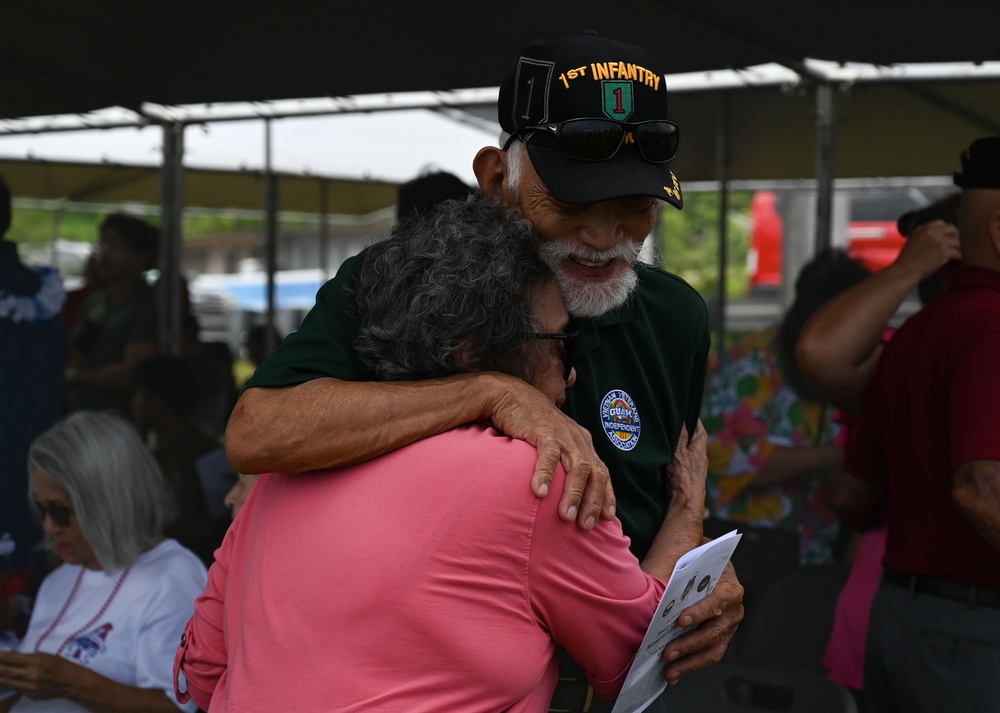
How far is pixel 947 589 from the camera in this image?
237cm

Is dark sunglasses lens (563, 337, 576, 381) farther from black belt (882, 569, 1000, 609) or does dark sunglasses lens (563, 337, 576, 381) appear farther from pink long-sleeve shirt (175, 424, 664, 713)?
black belt (882, 569, 1000, 609)

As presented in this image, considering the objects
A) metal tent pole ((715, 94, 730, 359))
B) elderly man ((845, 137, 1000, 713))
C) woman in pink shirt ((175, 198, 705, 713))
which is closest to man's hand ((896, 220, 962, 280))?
elderly man ((845, 137, 1000, 713))

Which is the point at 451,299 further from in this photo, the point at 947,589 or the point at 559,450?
the point at 947,589

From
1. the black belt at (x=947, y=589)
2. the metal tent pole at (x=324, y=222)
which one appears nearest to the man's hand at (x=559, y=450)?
the black belt at (x=947, y=589)

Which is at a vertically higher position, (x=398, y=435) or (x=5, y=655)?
(x=398, y=435)

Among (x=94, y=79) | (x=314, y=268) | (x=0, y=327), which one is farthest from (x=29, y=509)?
(x=314, y=268)

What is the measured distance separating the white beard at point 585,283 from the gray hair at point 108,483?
64.4 inches

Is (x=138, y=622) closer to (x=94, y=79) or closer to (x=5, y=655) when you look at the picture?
(x=5, y=655)

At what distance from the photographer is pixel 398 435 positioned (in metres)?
1.32

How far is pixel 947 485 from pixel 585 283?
1169 millimetres

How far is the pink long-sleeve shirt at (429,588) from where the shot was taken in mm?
1258

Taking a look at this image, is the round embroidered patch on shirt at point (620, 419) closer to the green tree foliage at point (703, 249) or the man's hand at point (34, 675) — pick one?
the man's hand at point (34, 675)

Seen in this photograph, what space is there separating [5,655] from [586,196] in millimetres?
1820

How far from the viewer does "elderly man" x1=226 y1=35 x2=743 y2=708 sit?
1328 millimetres
